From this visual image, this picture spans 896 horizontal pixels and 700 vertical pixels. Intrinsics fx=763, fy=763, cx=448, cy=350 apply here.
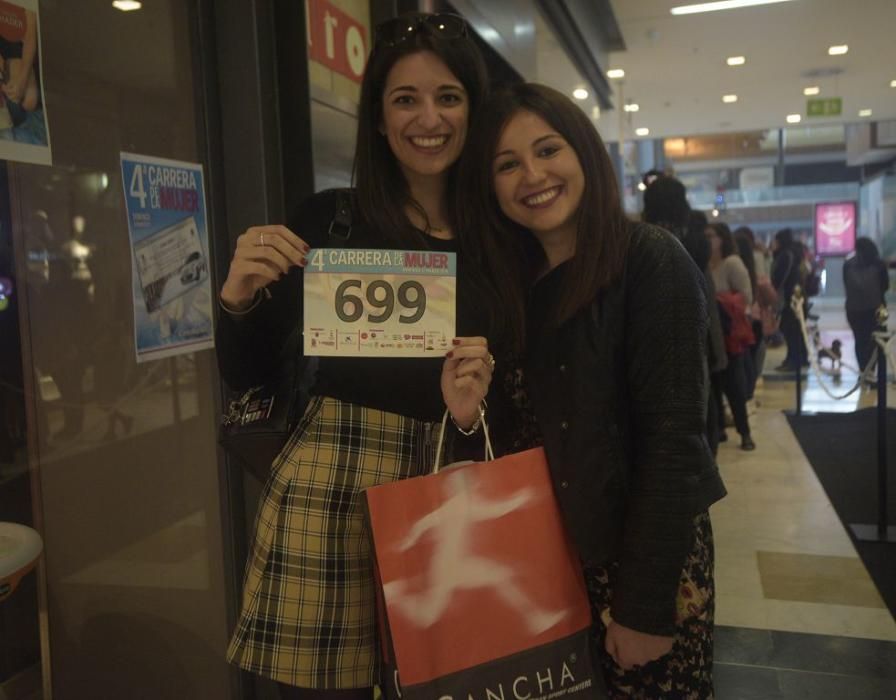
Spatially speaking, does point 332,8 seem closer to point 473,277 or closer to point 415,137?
point 415,137

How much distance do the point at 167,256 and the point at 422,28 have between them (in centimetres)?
84

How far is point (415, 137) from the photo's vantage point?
1431 mm

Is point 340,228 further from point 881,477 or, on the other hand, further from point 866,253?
point 866,253

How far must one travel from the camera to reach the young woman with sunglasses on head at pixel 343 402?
1.30 metres

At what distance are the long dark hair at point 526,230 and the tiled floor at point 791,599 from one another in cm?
196

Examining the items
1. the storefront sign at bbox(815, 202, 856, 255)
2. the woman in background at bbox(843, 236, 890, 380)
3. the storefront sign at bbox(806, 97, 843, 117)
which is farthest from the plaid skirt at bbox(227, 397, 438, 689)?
the storefront sign at bbox(815, 202, 856, 255)

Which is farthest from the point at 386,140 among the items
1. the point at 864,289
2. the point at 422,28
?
the point at 864,289

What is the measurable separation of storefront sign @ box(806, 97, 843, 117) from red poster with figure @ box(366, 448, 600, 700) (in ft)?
46.4

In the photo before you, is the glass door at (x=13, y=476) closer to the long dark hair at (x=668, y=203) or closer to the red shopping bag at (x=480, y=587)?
the red shopping bag at (x=480, y=587)

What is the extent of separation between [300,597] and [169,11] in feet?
4.84

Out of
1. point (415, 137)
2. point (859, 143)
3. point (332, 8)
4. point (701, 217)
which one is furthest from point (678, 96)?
point (415, 137)

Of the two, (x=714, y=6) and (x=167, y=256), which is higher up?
(x=714, y=6)

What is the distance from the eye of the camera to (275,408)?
141 centimetres

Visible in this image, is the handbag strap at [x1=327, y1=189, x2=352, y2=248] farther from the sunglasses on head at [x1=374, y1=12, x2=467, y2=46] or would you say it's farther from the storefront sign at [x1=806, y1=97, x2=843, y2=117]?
the storefront sign at [x1=806, y1=97, x2=843, y2=117]
